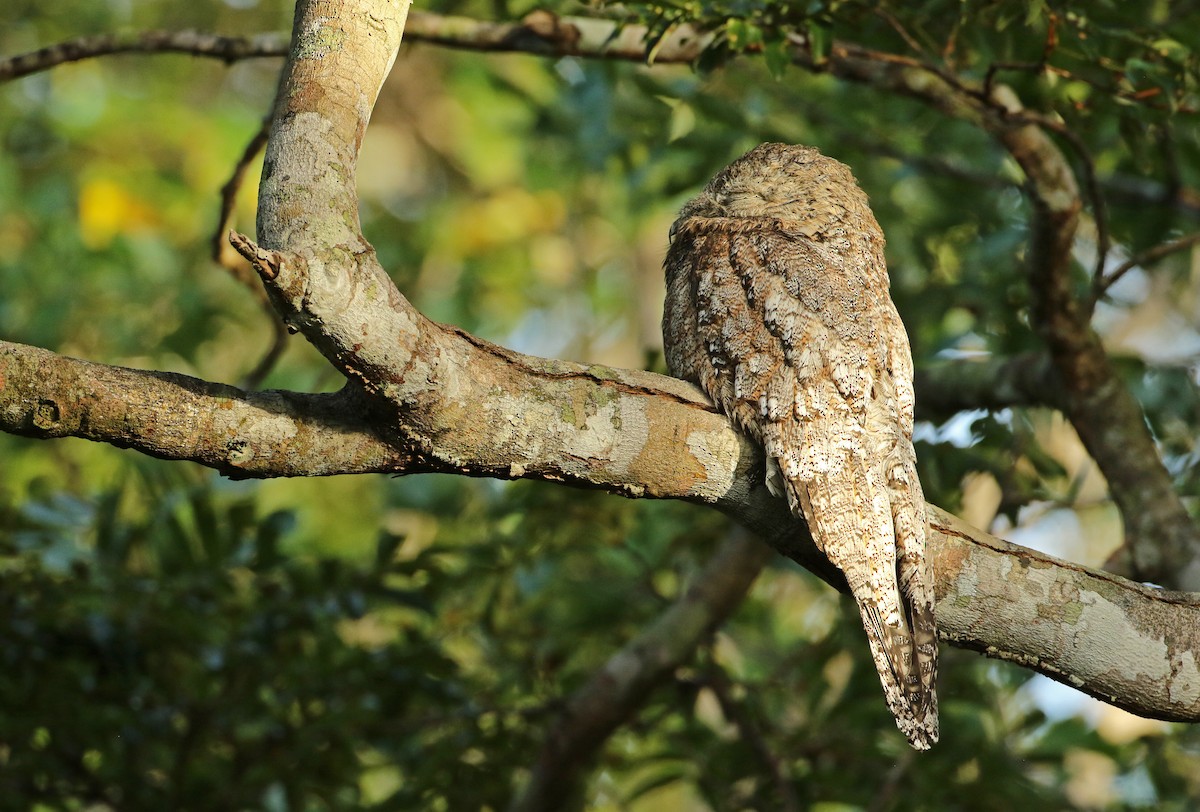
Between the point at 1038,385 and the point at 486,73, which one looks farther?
the point at 486,73

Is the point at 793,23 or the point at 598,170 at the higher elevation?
the point at 793,23

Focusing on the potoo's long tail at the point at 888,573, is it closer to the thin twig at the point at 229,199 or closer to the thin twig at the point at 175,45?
the thin twig at the point at 229,199

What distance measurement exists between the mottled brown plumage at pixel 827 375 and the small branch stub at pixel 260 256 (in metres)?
1.18

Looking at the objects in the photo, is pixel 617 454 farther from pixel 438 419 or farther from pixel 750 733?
pixel 750 733

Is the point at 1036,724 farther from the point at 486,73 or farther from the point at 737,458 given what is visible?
the point at 486,73

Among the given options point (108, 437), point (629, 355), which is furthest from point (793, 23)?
point (629, 355)

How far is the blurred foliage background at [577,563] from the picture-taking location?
12.8 ft

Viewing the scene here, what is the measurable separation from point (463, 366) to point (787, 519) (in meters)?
0.87

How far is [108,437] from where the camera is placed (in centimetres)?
215

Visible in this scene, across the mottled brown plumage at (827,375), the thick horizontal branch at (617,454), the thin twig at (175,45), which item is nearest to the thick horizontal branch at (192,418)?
the thick horizontal branch at (617,454)

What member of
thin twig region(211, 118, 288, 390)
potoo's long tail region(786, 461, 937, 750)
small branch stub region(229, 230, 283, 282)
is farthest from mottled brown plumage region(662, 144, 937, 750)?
thin twig region(211, 118, 288, 390)

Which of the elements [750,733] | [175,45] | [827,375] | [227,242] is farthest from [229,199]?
[750,733]

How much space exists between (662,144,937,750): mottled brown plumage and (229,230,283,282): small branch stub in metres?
1.18

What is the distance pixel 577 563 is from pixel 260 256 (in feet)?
13.3
